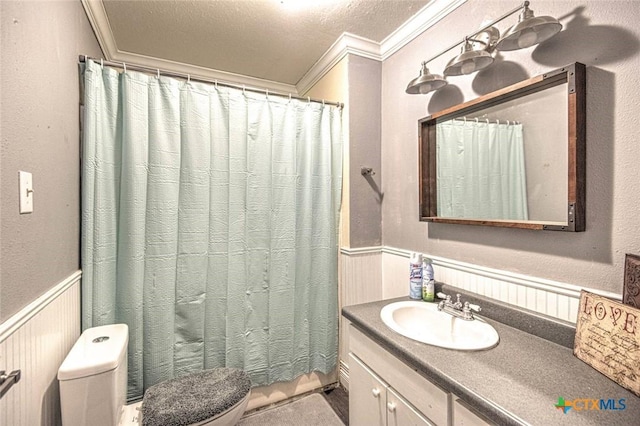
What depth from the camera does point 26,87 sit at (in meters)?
0.82

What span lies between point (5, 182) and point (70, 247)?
0.59 metres

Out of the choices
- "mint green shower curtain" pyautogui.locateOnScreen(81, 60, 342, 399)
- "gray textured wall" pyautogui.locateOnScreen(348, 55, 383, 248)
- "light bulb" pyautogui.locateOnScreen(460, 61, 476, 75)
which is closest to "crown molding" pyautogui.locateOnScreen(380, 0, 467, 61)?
"gray textured wall" pyautogui.locateOnScreen(348, 55, 383, 248)

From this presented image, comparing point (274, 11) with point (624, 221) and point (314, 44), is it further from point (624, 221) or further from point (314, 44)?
point (624, 221)

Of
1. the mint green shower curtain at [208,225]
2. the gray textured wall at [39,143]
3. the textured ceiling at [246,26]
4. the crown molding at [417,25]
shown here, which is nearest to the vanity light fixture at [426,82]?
the crown molding at [417,25]

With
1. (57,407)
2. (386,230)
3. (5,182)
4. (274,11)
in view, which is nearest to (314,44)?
(274,11)

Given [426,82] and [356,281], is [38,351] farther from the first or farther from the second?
[426,82]

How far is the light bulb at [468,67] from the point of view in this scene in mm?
1180

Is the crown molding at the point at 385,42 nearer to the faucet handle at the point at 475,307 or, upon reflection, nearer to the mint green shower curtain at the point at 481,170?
the mint green shower curtain at the point at 481,170

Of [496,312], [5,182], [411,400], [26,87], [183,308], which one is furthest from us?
[183,308]

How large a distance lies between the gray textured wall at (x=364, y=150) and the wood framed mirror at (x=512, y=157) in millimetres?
398

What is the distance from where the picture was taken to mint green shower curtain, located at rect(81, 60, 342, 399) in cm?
135

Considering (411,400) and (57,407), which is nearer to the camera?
(411,400)

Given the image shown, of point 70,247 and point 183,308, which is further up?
point 70,247

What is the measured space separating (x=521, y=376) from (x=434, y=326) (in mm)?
488
